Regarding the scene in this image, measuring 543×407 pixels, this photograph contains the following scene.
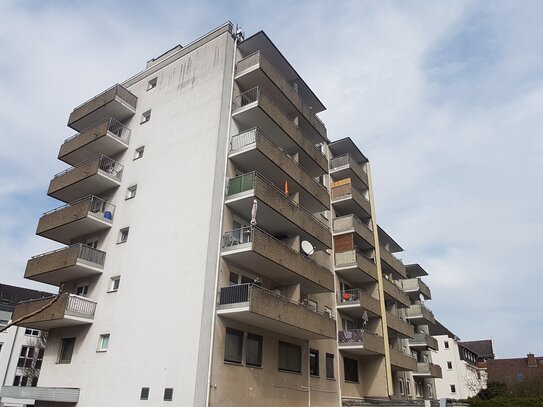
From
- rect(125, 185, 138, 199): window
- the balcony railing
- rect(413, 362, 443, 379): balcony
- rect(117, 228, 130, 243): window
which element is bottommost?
rect(413, 362, 443, 379): balcony

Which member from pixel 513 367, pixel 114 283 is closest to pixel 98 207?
pixel 114 283

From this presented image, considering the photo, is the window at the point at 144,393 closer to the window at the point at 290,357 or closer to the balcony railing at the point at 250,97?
the window at the point at 290,357

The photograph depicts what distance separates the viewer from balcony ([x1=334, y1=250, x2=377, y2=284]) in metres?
33.7

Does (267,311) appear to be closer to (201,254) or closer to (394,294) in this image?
A: (201,254)

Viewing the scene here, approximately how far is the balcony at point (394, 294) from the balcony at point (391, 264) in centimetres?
207

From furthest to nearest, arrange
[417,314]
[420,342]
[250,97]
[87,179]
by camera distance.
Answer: [417,314] → [420,342] → [250,97] → [87,179]

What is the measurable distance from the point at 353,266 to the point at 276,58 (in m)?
16.0

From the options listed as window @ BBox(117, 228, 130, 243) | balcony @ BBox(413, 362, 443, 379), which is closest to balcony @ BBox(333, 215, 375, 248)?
balcony @ BBox(413, 362, 443, 379)

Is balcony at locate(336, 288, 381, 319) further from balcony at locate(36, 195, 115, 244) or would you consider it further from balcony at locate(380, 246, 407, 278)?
balcony at locate(36, 195, 115, 244)

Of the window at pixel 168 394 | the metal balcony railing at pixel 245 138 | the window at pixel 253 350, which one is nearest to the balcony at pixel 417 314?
the window at pixel 253 350

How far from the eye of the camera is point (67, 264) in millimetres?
25062

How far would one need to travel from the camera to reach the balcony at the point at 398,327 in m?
37.3

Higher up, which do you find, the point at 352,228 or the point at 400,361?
the point at 352,228

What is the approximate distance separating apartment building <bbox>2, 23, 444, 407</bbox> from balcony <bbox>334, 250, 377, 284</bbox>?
0.18m
